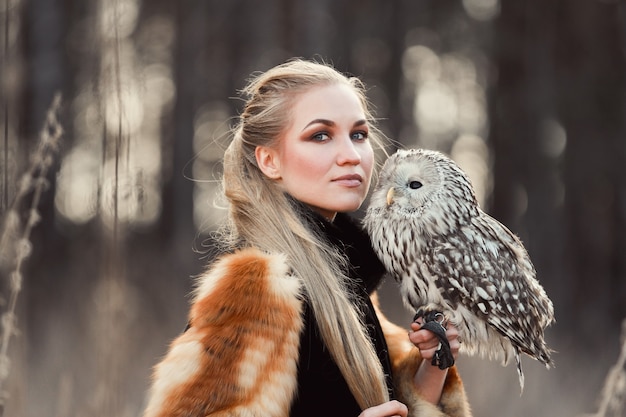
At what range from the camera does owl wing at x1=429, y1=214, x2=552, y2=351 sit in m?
1.87

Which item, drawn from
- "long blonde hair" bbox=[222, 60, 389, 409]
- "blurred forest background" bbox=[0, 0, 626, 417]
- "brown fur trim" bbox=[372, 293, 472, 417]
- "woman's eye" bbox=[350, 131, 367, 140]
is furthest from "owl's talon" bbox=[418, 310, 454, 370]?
"blurred forest background" bbox=[0, 0, 626, 417]

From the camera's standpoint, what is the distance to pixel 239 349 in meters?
1.61

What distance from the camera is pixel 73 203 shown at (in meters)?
6.43

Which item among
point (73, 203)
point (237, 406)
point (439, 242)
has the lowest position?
point (73, 203)

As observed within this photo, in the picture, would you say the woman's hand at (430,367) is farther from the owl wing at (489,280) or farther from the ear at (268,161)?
the ear at (268,161)

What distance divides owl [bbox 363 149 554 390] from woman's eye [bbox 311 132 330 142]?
0.23m

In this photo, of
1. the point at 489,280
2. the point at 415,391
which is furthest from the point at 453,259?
the point at 415,391

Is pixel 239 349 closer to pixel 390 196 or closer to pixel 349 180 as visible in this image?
pixel 349 180

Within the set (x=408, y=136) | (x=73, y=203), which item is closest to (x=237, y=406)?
(x=73, y=203)

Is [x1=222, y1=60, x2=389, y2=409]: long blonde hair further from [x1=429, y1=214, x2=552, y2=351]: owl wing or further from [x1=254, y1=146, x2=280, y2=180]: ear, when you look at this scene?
[x1=429, y1=214, x2=552, y2=351]: owl wing

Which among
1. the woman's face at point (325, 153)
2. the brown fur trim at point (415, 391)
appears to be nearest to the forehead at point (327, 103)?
the woman's face at point (325, 153)

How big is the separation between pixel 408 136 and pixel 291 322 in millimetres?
7852

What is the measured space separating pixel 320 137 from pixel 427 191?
30 cm

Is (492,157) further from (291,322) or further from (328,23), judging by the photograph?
(291,322)
